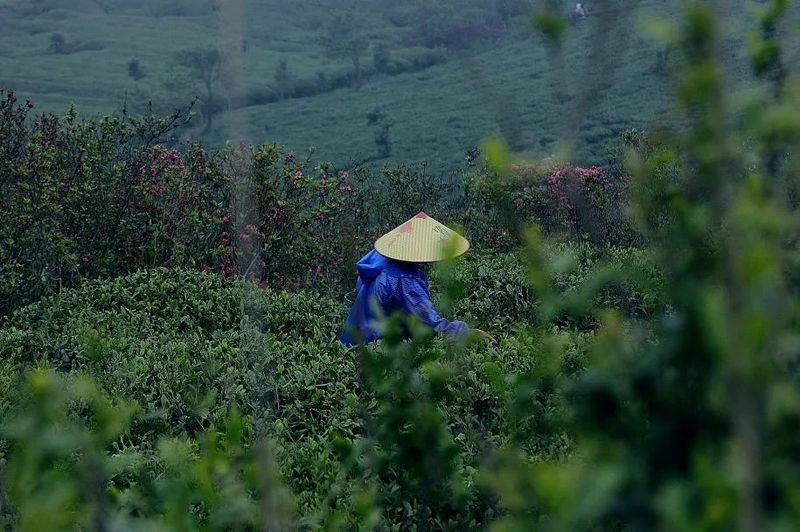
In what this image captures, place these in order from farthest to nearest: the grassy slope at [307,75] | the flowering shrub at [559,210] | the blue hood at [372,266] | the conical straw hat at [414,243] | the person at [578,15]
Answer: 1. the grassy slope at [307,75]
2. the flowering shrub at [559,210]
3. the blue hood at [372,266]
4. the conical straw hat at [414,243]
5. the person at [578,15]

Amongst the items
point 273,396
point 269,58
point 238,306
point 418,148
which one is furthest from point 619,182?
point 269,58

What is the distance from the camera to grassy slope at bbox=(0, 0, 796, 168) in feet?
182

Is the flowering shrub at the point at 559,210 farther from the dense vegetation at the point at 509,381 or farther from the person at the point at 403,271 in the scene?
the person at the point at 403,271

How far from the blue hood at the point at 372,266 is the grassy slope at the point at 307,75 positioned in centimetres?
3022

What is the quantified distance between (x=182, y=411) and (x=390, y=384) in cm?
304

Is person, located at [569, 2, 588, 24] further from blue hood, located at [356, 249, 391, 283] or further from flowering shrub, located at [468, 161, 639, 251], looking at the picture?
flowering shrub, located at [468, 161, 639, 251]

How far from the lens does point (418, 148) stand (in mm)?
61844

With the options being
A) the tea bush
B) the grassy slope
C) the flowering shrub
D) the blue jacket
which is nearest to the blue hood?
the blue jacket

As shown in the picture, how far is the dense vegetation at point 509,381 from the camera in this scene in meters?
1.17

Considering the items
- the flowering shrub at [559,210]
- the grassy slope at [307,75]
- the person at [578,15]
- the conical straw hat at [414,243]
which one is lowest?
the grassy slope at [307,75]

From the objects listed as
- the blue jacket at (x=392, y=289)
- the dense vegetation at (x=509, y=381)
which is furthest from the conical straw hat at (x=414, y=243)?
the dense vegetation at (x=509, y=381)

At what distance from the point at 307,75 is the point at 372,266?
82.7 metres

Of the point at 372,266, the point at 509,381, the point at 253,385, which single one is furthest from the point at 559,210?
the point at 509,381

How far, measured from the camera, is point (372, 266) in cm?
631
